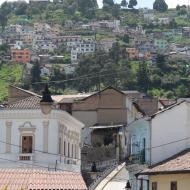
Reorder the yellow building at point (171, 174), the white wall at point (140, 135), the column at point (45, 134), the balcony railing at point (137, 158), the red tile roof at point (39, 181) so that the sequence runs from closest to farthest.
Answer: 1. the red tile roof at point (39, 181)
2. the yellow building at point (171, 174)
3. the white wall at point (140, 135)
4. the balcony railing at point (137, 158)
5. the column at point (45, 134)

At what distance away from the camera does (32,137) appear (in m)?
71.6

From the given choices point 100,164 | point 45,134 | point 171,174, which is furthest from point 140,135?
point 100,164

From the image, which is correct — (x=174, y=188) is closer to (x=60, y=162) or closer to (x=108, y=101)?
(x=60, y=162)

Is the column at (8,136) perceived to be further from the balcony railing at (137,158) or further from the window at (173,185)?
the window at (173,185)

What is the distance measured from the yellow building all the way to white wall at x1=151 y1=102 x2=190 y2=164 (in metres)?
1.94

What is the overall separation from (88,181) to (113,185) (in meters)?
10.7

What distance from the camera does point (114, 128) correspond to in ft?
298

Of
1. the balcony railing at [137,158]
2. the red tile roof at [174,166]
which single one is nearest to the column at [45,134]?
the balcony railing at [137,158]

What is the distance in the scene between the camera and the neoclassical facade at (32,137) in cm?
7056

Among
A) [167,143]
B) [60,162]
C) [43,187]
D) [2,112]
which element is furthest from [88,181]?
[43,187]

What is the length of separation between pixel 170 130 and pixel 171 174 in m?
7.80

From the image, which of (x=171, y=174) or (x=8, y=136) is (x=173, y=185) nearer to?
(x=171, y=174)

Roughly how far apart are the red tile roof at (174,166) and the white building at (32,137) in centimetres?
1848

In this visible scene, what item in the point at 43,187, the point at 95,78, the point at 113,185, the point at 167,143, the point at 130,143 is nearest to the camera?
the point at 43,187
